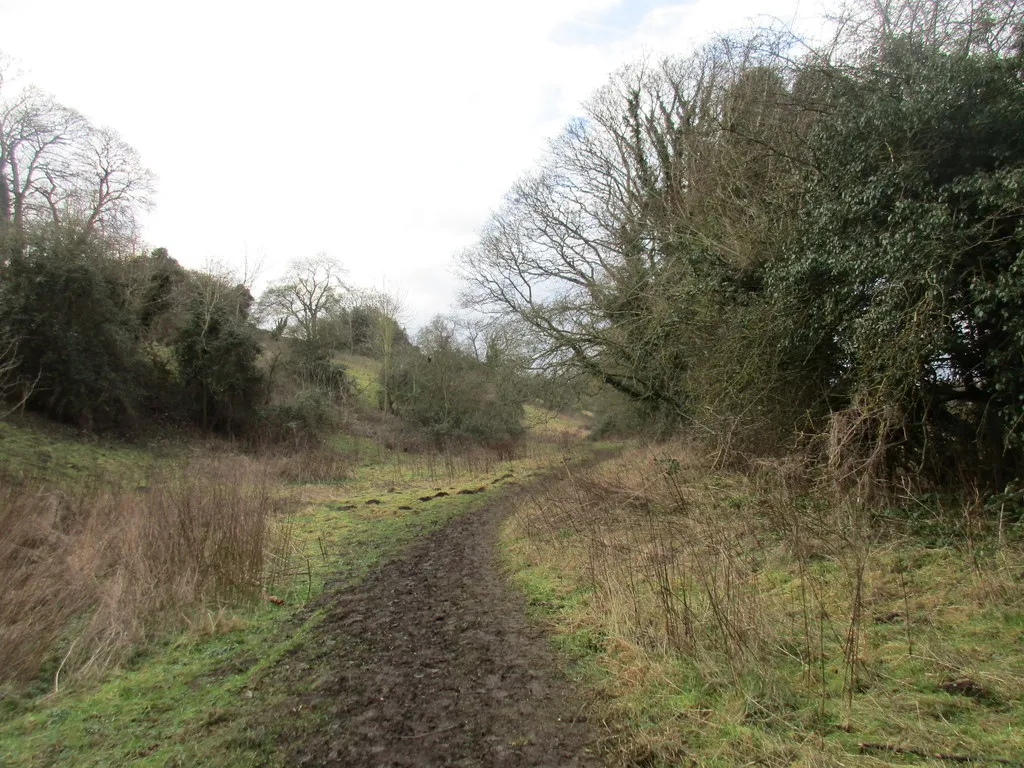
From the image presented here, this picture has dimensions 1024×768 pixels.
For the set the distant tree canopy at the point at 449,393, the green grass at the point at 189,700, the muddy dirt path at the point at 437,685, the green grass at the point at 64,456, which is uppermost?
the distant tree canopy at the point at 449,393

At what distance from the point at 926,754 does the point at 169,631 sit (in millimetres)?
6215

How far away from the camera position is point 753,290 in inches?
388

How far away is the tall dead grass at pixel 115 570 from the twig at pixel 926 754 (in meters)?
5.70

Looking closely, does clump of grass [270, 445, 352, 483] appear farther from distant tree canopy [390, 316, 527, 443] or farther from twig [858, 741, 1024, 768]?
twig [858, 741, 1024, 768]

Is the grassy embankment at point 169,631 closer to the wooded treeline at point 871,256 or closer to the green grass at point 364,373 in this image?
the wooded treeline at point 871,256

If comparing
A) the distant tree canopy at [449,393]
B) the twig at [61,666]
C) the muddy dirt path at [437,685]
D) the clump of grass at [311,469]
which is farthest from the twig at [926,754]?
the distant tree canopy at [449,393]

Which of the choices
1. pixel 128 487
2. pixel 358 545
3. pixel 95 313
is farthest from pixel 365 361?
pixel 358 545

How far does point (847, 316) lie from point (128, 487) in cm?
1377

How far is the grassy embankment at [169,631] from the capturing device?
3898mm

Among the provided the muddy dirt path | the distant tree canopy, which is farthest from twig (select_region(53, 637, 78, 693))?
the distant tree canopy

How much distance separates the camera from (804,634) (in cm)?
435

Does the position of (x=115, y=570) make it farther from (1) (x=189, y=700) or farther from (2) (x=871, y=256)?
(2) (x=871, y=256)

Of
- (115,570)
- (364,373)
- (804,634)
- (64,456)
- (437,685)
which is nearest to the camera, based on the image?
(804,634)

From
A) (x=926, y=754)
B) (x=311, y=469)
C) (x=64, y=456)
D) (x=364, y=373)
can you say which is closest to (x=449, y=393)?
(x=364, y=373)
